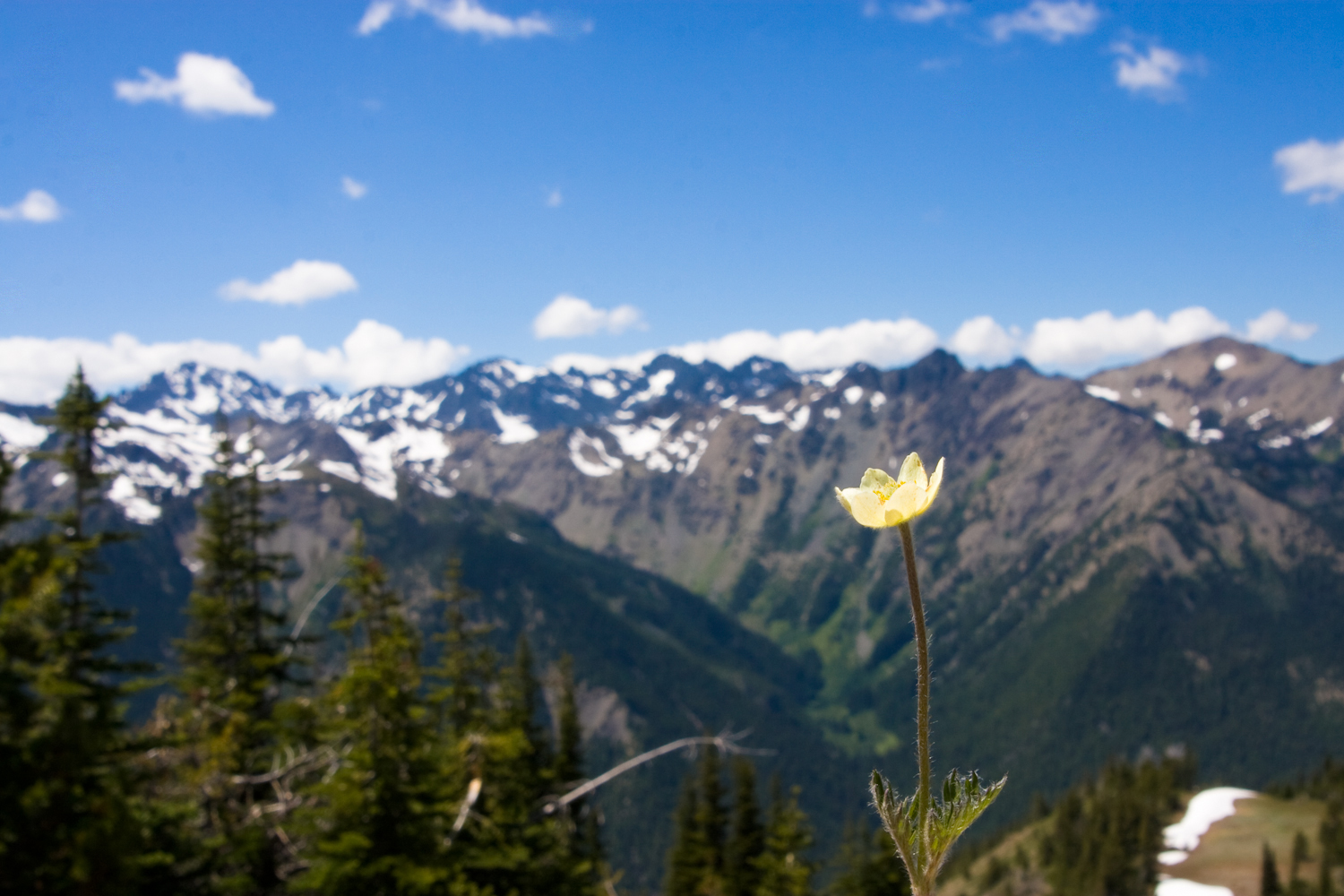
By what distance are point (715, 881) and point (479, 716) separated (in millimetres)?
20607

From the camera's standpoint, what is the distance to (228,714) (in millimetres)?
18812

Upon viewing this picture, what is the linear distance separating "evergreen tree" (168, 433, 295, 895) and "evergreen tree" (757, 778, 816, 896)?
17.5 metres

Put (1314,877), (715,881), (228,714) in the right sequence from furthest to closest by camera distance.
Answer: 1. (1314,877)
2. (715,881)
3. (228,714)

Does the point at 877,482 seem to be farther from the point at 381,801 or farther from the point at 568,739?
the point at 568,739

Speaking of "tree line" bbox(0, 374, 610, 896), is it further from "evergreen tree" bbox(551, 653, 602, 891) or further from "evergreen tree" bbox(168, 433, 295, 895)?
"evergreen tree" bbox(551, 653, 602, 891)

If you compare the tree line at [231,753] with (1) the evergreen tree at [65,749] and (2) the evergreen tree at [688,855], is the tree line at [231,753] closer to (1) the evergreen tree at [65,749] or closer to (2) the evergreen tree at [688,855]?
(1) the evergreen tree at [65,749]

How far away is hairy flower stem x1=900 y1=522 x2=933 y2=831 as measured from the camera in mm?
1814

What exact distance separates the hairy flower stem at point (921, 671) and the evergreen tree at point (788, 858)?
1152 inches

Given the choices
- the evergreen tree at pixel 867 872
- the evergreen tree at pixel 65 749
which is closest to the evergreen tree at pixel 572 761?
the evergreen tree at pixel 867 872

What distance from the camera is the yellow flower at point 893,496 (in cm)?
195

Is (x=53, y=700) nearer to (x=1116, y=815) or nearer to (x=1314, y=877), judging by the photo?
(x=1116, y=815)

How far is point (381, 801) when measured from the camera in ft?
41.7

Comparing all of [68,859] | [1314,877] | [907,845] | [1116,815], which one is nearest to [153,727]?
[68,859]

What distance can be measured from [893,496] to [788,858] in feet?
102
